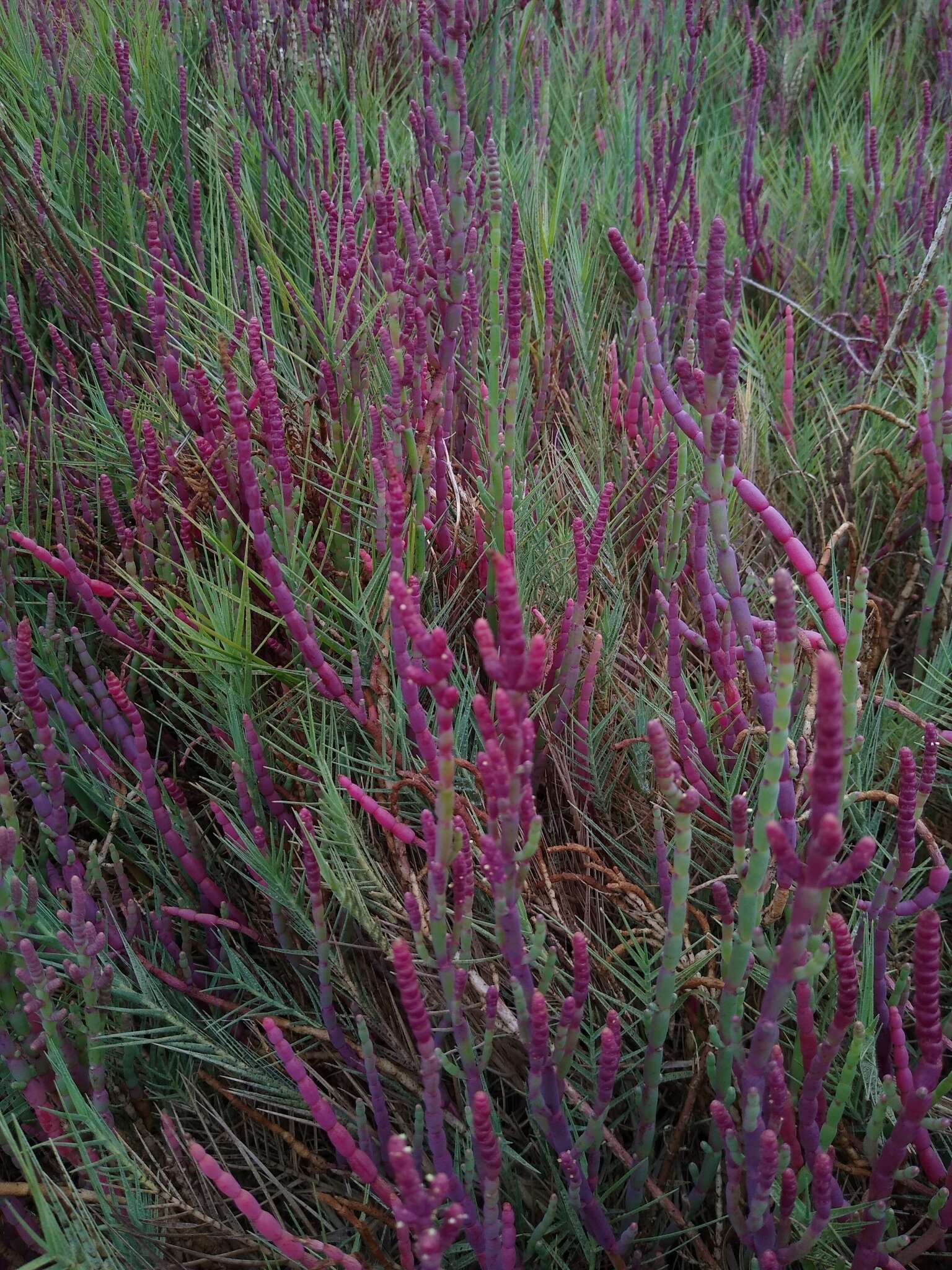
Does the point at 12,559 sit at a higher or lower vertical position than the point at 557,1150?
higher

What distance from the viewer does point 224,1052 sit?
984 mm

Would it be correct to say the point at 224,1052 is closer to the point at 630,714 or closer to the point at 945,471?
the point at 630,714

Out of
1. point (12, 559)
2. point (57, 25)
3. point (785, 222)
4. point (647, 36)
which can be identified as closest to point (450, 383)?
point (12, 559)

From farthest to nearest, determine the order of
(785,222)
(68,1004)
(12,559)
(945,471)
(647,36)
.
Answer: (647,36)
(785,222)
(945,471)
(12,559)
(68,1004)

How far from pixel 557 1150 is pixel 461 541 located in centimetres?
84

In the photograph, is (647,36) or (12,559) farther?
(647,36)

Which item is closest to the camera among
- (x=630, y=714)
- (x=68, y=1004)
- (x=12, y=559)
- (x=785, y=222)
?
(x=68, y=1004)

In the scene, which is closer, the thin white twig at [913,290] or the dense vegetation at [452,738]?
the dense vegetation at [452,738]

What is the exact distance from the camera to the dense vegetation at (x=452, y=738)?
2.48 ft

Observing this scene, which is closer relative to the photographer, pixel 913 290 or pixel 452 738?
pixel 452 738

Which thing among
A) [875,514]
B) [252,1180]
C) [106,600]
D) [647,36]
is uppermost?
[647,36]

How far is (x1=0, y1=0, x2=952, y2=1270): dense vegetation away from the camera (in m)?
0.76

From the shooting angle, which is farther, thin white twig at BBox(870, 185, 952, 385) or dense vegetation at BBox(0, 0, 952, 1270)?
thin white twig at BBox(870, 185, 952, 385)

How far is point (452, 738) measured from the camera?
606mm
